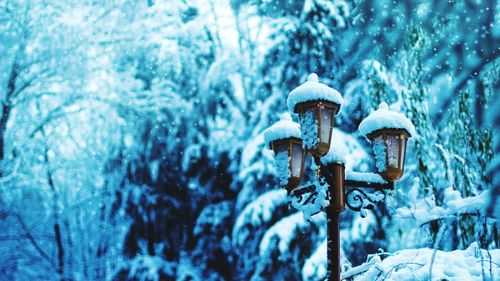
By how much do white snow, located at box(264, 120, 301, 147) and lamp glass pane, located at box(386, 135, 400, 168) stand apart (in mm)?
706

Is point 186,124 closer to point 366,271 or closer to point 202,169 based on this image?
point 202,169

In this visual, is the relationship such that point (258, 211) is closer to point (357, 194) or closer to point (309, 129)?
point (357, 194)

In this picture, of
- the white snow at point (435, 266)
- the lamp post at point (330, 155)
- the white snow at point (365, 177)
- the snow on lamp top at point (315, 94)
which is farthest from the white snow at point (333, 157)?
the white snow at point (435, 266)

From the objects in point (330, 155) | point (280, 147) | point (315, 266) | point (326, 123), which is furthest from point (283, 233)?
point (326, 123)

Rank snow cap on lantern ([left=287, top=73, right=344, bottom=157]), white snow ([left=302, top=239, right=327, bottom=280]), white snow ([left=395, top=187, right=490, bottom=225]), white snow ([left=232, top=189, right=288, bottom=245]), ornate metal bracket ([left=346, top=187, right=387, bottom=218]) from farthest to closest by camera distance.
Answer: white snow ([left=232, top=189, right=288, bottom=245]), white snow ([left=302, top=239, right=327, bottom=280]), ornate metal bracket ([left=346, top=187, right=387, bottom=218]), snow cap on lantern ([left=287, top=73, right=344, bottom=157]), white snow ([left=395, top=187, right=490, bottom=225])

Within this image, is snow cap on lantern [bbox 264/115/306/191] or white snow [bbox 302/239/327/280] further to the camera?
white snow [bbox 302/239/327/280]

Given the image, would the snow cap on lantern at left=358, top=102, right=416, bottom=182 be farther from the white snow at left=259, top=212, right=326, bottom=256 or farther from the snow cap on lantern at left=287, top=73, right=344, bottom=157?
the white snow at left=259, top=212, right=326, bottom=256

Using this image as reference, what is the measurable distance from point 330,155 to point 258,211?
499cm

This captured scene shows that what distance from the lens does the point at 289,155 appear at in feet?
14.9

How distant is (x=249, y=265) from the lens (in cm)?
983

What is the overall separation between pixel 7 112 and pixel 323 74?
6.97m

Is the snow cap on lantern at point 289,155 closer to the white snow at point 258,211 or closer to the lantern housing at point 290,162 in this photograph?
the lantern housing at point 290,162

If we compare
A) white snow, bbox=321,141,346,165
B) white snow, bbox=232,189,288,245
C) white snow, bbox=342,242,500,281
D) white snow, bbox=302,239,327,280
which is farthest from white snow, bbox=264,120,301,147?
white snow, bbox=232,189,288,245

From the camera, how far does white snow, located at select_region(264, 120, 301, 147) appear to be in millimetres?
4520
